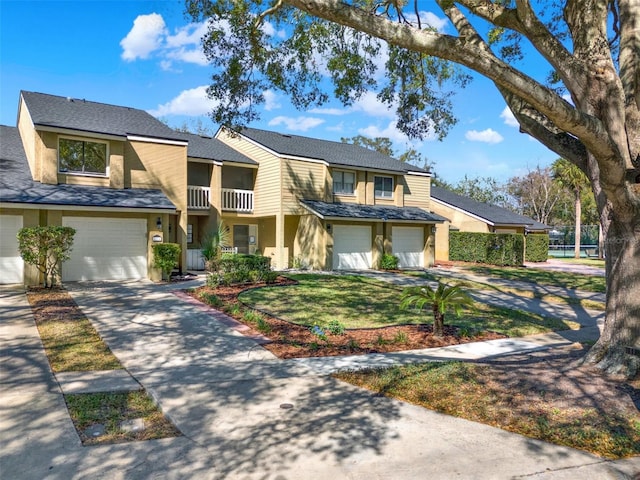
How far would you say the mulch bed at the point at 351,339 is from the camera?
792 centimetres

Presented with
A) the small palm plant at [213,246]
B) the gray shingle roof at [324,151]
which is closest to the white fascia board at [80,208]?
the small palm plant at [213,246]

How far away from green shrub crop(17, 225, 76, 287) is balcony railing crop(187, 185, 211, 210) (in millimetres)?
6919

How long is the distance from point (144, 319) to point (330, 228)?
1241 cm

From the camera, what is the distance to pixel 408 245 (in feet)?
82.1

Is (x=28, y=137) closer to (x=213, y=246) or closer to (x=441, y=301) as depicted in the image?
(x=213, y=246)

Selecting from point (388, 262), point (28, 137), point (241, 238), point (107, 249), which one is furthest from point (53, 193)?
point (388, 262)

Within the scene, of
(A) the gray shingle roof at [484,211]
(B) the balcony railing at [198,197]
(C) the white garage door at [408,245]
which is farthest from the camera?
(A) the gray shingle roof at [484,211]

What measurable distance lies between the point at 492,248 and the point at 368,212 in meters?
10.2

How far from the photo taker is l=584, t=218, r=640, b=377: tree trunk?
6320mm

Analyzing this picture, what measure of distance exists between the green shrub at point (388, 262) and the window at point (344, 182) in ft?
13.5

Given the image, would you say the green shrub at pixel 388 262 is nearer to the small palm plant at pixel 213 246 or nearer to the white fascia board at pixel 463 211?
the small palm plant at pixel 213 246

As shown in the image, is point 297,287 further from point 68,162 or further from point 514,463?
point 514,463

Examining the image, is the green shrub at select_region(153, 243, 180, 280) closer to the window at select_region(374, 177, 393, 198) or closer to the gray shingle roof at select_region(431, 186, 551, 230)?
the window at select_region(374, 177, 393, 198)

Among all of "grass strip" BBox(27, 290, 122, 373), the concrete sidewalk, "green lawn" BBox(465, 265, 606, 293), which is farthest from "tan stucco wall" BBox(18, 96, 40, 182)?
"green lawn" BBox(465, 265, 606, 293)
